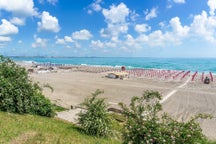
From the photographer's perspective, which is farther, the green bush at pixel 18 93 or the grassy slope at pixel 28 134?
the green bush at pixel 18 93

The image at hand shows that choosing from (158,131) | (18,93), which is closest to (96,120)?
(18,93)

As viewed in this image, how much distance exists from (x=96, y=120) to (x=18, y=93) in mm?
4024

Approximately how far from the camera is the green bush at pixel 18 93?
9.98m

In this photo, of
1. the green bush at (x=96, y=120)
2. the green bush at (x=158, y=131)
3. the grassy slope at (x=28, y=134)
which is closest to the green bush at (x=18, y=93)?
the grassy slope at (x=28, y=134)

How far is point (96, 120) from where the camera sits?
9.02m

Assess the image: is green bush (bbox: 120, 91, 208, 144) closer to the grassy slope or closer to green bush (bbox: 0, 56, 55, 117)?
the grassy slope

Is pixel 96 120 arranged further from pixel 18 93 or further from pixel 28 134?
pixel 18 93

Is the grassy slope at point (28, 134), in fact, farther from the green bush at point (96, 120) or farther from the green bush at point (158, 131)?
the green bush at point (158, 131)

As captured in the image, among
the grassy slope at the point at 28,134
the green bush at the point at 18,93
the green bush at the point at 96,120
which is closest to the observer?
the grassy slope at the point at 28,134

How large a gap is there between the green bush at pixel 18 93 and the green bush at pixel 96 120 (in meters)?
2.88

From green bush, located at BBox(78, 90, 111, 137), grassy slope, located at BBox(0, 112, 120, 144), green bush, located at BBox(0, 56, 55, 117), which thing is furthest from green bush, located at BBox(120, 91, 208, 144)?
green bush, located at BBox(0, 56, 55, 117)

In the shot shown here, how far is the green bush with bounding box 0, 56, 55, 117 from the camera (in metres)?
9.98

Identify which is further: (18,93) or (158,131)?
(18,93)

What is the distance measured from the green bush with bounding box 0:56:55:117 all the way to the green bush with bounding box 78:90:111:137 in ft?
9.46
